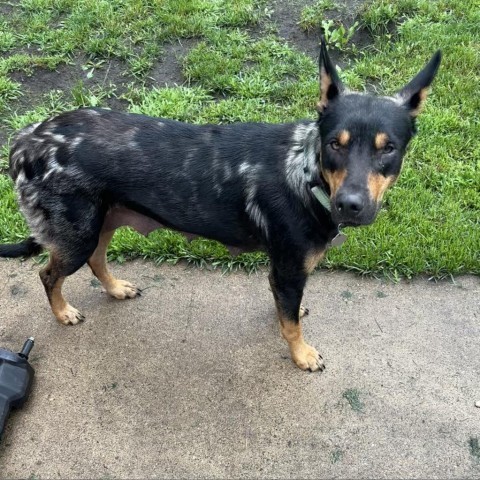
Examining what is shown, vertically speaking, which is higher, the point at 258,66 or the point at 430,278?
the point at 258,66

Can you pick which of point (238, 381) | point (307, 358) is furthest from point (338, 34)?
point (238, 381)

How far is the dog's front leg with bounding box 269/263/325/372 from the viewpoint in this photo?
3387mm

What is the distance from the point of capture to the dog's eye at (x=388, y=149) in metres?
2.84

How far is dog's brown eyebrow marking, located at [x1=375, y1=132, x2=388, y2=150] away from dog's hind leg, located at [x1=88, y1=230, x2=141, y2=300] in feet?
6.39

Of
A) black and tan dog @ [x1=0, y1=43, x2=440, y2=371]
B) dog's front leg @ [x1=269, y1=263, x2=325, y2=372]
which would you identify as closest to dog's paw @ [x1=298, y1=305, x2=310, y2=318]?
dog's front leg @ [x1=269, y1=263, x2=325, y2=372]

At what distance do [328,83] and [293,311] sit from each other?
139cm

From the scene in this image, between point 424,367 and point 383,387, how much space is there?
1.07 ft

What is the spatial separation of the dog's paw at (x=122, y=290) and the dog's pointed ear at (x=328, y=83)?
2.00m

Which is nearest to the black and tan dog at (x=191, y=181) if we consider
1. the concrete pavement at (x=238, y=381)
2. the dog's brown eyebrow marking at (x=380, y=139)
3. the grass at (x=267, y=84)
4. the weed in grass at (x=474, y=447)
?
the dog's brown eyebrow marking at (x=380, y=139)

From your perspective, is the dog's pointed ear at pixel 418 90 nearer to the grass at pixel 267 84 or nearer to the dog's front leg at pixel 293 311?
the dog's front leg at pixel 293 311

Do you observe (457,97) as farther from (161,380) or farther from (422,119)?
(161,380)

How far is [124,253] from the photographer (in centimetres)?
451

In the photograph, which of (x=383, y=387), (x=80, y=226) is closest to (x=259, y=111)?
(x=80, y=226)

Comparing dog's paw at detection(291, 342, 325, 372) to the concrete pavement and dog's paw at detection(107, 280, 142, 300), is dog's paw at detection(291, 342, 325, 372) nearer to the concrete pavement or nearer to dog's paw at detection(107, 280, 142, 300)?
the concrete pavement
